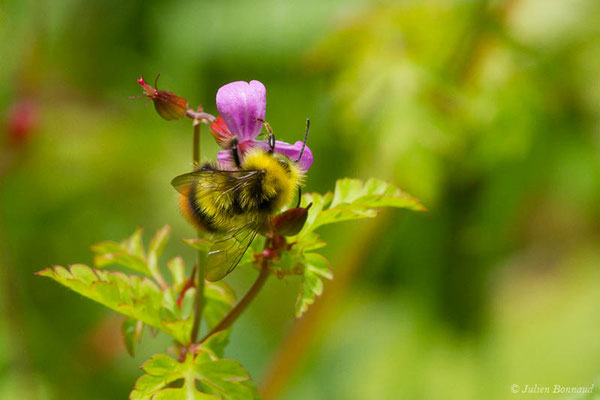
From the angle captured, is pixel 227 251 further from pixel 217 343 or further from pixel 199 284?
pixel 217 343

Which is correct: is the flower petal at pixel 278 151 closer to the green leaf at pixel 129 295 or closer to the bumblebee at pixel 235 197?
the bumblebee at pixel 235 197

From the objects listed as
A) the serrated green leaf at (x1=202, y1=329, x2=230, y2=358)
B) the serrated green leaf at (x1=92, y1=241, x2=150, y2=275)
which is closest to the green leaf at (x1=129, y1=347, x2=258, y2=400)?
the serrated green leaf at (x1=202, y1=329, x2=230, y2=358)

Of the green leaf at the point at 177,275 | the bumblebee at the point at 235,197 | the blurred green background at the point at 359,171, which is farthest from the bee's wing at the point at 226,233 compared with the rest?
the blurred green background at the point at 359,171

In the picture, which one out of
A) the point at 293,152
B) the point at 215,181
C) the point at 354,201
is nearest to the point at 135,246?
the point at 215,181

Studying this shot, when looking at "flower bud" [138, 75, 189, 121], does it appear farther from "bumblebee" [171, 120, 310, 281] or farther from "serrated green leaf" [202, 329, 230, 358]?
"serrated green leaf" [202, 329, 230, 358]

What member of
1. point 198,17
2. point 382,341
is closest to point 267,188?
point 382,341

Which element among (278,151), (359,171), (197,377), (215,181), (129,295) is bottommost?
(197,377)

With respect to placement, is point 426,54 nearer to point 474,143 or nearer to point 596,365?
point 474,143
